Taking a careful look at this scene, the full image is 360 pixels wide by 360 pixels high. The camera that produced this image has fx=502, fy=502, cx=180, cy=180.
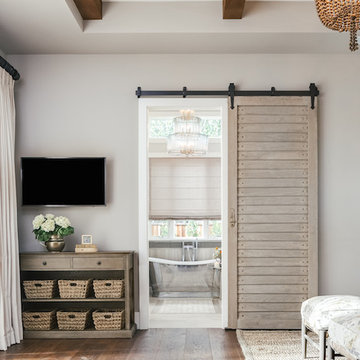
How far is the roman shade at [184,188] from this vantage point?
801 centimetres

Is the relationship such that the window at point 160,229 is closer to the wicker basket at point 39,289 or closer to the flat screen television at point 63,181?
the flat screen television at point 63,181

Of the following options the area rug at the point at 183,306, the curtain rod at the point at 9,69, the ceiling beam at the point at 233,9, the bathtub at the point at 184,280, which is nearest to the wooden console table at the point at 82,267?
the area rug at the point at 183,306

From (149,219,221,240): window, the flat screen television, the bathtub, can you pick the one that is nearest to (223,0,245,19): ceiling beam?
the flat screen television

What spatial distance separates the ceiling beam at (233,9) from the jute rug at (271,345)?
9.46ft

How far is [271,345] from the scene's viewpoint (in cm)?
437

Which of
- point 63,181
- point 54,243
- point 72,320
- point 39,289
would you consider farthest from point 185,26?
point 72,320

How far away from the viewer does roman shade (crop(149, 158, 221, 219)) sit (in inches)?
315

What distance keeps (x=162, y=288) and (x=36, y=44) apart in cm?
348

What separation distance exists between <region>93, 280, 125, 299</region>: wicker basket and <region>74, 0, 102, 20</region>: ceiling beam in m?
2.42

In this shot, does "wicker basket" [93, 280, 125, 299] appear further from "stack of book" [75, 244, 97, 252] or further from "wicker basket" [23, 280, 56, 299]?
"wicker basket" [23, 280, 56, 299]

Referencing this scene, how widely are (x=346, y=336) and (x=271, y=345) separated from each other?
167cm

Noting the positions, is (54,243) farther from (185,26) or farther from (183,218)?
(183,218)

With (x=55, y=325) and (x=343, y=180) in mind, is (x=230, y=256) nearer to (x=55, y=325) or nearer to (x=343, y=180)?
(x=343, y=180)

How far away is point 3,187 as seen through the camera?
14.5 ft
